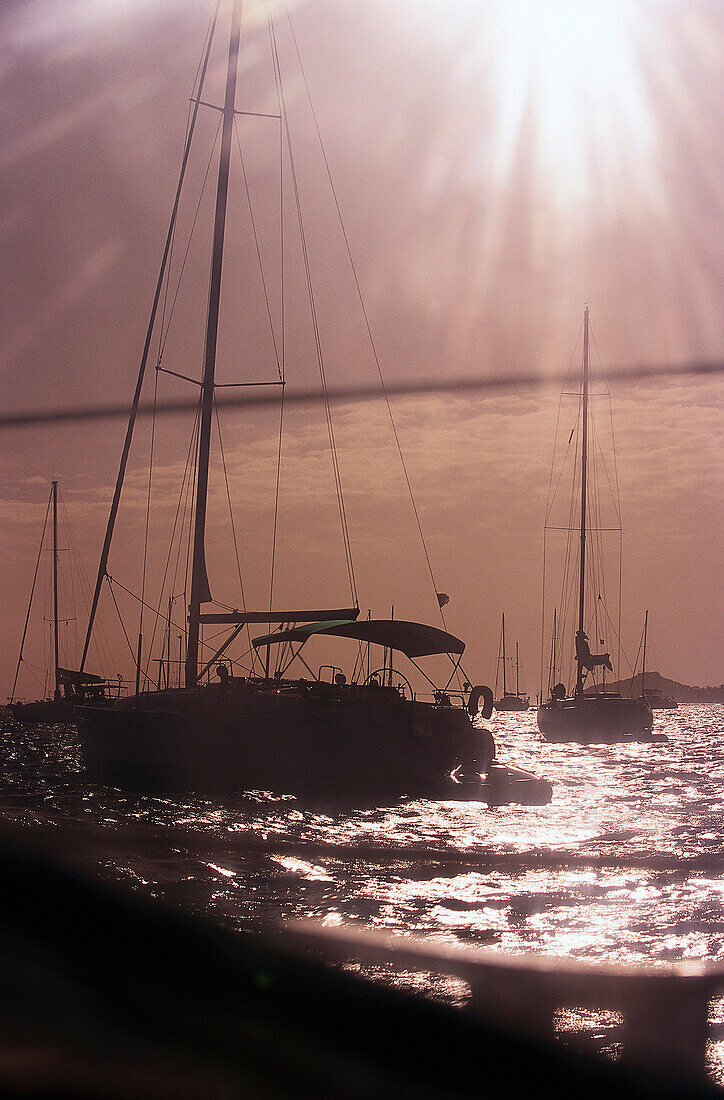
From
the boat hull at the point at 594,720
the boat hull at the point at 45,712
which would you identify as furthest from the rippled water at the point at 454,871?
the boat hull at the point at 45,712

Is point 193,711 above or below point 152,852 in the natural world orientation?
above

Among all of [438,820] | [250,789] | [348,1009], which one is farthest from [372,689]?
[348,1009]

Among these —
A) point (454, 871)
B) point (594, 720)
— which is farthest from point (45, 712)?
point (454, 871)

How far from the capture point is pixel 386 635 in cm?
2845

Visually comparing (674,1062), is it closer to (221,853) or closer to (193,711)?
(221,853)

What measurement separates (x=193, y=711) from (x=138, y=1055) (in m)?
19.4

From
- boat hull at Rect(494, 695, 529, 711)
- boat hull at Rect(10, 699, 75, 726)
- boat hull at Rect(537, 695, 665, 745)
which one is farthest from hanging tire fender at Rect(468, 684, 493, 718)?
boat hull at Rect(494, 695, 529, 711)

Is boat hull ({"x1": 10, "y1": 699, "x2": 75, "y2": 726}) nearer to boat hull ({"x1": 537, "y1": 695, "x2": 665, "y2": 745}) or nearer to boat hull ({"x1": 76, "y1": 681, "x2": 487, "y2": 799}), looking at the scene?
boat hull ({"x1": 537, "y1": 695, "x2": 665, "y2": 745})

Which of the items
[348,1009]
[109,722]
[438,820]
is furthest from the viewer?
[109,722]

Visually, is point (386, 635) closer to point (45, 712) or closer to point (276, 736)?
point (276, 736)

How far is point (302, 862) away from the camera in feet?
45.1

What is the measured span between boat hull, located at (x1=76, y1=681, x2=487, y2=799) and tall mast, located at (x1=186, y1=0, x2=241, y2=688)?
2795 millimetres

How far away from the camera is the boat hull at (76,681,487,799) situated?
946 inches

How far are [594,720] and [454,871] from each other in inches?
1715
